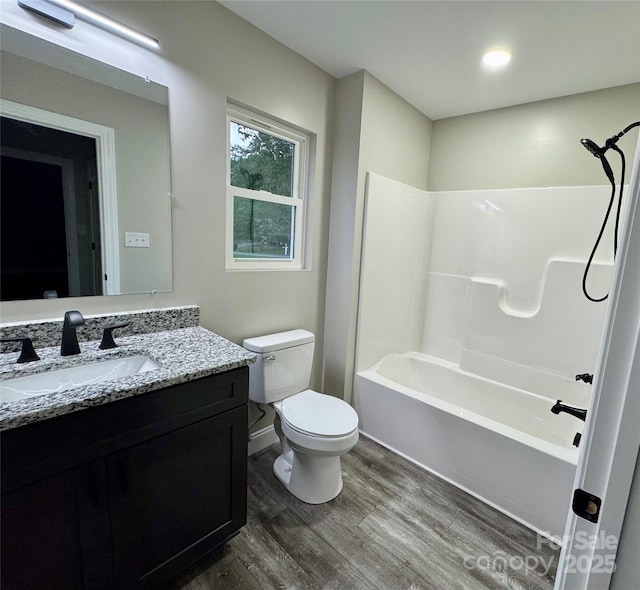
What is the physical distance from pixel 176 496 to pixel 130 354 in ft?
1.85

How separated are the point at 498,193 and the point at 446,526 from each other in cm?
217

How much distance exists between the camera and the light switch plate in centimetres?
145

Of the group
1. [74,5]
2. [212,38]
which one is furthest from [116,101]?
[212,38]

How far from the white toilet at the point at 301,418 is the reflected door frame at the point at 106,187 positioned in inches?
29.3

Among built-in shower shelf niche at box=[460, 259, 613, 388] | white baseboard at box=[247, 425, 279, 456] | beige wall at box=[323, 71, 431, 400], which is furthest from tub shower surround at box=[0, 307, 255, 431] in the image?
built-in shower shelf niche at box=[460, 259, 613, 388]

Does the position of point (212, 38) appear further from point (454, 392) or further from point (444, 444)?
point (454, 392)

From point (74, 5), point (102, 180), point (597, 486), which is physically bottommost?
point (597, 486)

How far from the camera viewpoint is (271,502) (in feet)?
5.72

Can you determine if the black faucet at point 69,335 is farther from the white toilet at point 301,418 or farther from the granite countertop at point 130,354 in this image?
the white toilet at point 301,418

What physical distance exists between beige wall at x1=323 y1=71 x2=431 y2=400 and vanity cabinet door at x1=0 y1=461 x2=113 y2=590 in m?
1.60

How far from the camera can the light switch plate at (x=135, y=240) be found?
1.45 metres

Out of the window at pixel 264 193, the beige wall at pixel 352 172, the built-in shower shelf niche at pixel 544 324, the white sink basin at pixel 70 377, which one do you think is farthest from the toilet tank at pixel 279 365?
the built-in shower shelf niche at pixel 544 324

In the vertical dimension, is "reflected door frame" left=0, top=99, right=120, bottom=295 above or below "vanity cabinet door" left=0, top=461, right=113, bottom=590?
above

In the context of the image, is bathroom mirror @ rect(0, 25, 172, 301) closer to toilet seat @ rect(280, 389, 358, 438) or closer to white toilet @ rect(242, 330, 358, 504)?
white toilet @ rect(242, 330, 358, 504)
